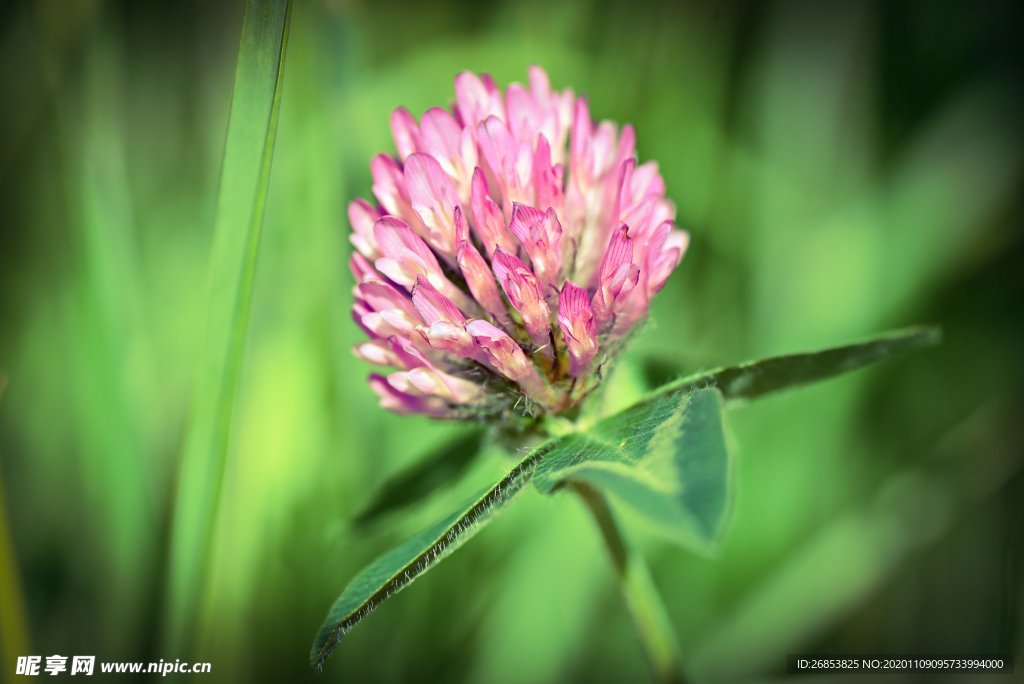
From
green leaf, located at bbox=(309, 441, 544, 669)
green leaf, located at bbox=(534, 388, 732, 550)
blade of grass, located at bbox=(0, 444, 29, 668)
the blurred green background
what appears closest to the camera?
green leaf, located at bbox=(534, 388, 732, 550)

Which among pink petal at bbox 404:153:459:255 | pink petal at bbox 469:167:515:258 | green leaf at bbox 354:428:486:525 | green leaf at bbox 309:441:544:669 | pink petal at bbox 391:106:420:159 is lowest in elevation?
green leaf at bbox 309:441:544:669

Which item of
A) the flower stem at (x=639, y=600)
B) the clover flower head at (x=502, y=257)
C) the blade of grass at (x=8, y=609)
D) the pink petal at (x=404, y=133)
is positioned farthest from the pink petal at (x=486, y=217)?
the blade of grass at (x=8, y=609)

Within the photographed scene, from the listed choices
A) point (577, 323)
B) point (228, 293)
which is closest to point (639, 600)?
point (577, 323)

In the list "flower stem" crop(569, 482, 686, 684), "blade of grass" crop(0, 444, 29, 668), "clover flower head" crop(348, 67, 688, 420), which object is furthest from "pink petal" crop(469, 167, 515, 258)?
"blade of grass" crop(0, 444, 29, 668)

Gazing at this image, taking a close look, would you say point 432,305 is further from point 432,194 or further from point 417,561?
point 417,561

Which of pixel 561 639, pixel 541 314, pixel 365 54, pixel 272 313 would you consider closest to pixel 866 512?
pixel 561 639

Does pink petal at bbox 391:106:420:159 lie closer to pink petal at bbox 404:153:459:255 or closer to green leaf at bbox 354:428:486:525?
pink petal at bbox 404:153:459:255

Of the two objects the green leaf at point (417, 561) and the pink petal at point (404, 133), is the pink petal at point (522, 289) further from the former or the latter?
the pink petal at point (404, 133)
